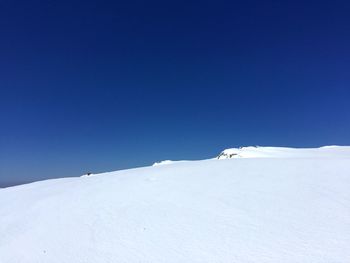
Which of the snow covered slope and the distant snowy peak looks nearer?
the snow covered slope

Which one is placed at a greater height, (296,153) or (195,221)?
(296,153)

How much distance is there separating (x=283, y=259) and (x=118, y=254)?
2.00 m

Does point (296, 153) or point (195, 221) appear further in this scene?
point (296, 153)

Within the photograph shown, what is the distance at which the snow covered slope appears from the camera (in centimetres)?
331

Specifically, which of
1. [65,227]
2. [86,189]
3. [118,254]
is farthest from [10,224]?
[118,254]

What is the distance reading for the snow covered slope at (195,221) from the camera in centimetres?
331

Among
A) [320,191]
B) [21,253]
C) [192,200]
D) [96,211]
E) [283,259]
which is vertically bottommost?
[21,253]

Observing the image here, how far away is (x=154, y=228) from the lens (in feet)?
13.7

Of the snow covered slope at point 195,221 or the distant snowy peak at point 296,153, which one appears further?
the distant snowy peak at point 296,153

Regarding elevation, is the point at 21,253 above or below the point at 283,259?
below

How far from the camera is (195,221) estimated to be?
4.27m

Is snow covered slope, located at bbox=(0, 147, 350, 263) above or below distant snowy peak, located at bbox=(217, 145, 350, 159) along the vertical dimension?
below

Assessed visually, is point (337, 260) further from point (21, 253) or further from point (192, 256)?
point (21, 253)

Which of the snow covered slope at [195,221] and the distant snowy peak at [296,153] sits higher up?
the distant snowy peak at [296,153]
